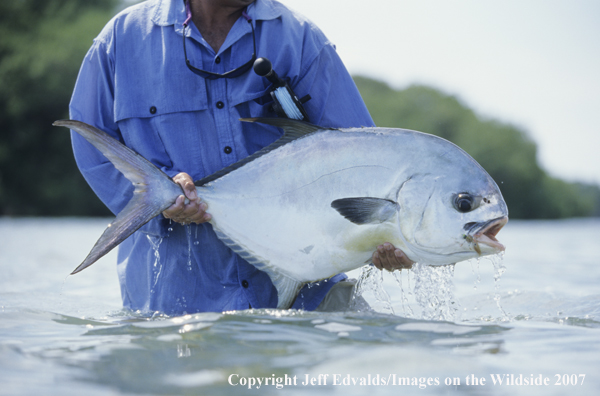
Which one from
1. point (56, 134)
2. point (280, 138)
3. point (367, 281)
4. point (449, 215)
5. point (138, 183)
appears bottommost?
point (367, 281)

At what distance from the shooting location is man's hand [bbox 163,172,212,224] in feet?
8.15

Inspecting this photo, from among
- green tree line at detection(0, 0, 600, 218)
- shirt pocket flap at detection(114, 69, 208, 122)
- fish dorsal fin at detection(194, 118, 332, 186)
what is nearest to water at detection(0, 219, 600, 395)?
fish dorsal fin at detection(194, 118, 332, 186)

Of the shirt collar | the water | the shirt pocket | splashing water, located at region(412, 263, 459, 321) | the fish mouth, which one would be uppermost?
the shirt collar

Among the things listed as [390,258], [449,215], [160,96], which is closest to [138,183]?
[160,96]

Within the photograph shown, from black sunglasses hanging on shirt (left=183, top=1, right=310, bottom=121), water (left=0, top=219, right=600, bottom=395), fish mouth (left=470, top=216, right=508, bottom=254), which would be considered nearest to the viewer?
water (left=0, top=219, right=600, bottom=395)

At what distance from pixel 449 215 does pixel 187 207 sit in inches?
41.8

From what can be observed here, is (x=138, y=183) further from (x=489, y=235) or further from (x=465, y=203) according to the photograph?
(x=489, y=235)

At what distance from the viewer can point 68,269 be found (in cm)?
651

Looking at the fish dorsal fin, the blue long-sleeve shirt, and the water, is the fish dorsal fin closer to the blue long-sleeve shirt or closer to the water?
the blue long-sleeve shirt

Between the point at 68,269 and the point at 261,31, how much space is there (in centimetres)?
460

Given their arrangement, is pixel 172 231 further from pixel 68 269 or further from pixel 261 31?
pixel 68 269

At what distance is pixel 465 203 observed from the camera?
2402 mm

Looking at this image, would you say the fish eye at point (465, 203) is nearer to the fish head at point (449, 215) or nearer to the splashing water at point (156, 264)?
the fish head at point (449, 215)

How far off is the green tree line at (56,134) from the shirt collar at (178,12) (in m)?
23.0
